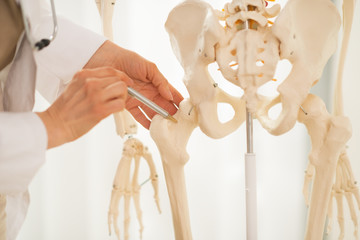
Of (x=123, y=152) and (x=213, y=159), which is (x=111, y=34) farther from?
(x=213, y=159)

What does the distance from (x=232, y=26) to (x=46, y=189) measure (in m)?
1.17

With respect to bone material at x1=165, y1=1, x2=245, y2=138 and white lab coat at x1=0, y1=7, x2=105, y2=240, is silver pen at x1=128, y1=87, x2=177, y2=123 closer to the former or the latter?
bone material at x1=165, y1=1, x2=245, y2=138

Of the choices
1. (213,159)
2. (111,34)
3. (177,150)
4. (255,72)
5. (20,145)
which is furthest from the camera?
(213,159)

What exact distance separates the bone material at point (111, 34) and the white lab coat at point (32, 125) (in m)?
0.18

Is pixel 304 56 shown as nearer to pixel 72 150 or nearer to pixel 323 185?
pixel 323 185

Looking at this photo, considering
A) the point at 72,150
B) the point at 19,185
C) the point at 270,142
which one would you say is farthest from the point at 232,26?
the point at 72,150

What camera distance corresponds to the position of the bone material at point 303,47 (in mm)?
707

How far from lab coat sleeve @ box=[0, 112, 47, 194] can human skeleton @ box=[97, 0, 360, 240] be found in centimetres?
28

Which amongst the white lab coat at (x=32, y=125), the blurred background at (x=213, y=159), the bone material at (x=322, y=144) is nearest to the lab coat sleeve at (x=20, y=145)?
the white lab coat at (x=32, y=125)

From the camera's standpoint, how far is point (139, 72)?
821mm

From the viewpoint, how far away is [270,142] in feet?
4.16

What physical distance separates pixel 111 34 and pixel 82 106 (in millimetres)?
530

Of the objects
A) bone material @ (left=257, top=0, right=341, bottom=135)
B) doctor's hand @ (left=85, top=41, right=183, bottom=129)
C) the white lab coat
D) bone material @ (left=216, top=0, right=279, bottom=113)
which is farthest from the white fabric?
bone material @ (left=257, top=0, right=341, bottom=135)

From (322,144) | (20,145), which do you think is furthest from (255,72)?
(20,145)
